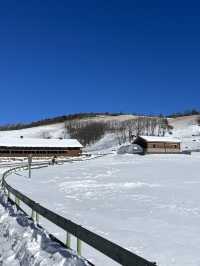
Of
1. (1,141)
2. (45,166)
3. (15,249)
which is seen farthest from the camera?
(1,141)

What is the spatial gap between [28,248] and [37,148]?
99474mm

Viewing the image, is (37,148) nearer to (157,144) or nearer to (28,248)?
(157,144)

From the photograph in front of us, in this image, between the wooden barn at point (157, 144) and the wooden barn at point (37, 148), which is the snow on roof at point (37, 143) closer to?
the wooden barn at point (37, 148)

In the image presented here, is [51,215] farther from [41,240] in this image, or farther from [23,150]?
[23,150]

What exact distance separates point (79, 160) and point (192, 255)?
236 ft

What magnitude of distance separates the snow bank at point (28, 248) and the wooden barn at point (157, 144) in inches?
4068

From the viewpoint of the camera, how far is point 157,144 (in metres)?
118

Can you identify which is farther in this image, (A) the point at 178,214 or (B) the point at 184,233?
(A) the point at 178,214

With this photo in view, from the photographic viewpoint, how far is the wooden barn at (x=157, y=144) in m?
117

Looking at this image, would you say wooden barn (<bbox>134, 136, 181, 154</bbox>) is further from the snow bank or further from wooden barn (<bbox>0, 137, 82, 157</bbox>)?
the snow bank

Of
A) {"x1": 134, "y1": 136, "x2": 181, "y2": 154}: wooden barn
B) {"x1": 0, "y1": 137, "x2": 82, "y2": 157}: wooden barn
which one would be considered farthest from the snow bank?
{"x1": 134, "y1": 136, "x2": 181, "y2": 154}: wooden barn

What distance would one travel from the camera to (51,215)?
1160 centimetres

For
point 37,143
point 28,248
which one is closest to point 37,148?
point 37,143

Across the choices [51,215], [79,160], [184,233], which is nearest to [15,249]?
[51,215]
